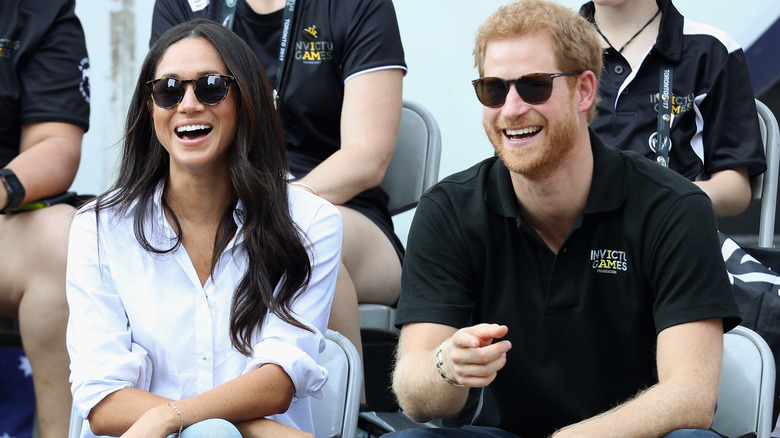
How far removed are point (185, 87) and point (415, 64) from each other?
2.07 metres

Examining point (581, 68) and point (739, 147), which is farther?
point (739, 147)

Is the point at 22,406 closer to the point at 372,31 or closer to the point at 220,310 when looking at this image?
the point at 220,310

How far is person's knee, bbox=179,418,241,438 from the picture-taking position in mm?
1872

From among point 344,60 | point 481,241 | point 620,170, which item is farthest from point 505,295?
point 344,60

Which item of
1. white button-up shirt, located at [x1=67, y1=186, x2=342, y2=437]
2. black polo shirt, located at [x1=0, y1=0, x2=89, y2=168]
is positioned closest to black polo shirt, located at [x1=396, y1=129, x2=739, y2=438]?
white button-up shirt, located at [x1=67, y1=186, x2=342, y2=437]

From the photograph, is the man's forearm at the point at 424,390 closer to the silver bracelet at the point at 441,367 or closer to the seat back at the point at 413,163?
the silver bracelet at the point at 441,367

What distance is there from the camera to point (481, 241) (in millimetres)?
2193

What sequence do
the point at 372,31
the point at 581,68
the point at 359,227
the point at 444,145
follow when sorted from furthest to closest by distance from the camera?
1. the point at 444,145
2. the point at 372,31
3. the point at 359,227
4. the point at 581,68

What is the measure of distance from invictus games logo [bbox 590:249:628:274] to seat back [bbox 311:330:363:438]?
587 millimetres

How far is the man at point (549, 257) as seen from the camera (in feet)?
6.84

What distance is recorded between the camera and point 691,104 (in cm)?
310

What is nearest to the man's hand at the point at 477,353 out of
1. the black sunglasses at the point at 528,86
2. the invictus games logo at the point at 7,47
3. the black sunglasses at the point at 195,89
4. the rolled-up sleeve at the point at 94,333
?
the black sunglasses at the point at 528,86

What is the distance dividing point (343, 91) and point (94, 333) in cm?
131

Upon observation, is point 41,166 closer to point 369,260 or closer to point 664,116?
point 369,260
